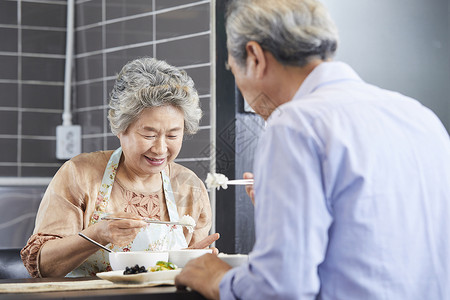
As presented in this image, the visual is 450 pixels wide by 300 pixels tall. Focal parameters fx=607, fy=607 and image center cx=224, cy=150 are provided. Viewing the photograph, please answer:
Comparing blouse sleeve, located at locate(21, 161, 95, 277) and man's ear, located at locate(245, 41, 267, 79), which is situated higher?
man's ear, located at locate(245, 41, 267, 79)

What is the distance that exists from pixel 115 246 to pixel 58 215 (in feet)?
0.76

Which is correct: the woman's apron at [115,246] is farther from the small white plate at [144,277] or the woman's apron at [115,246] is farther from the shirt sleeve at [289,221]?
the shirt sleeve at [289,221]

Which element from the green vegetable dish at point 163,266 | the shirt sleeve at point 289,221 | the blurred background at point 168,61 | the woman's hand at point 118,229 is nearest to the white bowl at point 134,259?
the green vegetable dish at point 163,266

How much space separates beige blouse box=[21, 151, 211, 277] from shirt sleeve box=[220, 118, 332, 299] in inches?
46.1

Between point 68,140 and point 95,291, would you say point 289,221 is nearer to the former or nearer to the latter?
point 95,291

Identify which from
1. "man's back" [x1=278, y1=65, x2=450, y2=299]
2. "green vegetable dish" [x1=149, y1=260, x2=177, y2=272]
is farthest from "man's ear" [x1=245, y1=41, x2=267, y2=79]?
"green vegetable dish" [x1=149, y1=260, x2=177, y2=272]

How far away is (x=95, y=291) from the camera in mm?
1305

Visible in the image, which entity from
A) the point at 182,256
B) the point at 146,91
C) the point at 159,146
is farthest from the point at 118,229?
the point at 146,91

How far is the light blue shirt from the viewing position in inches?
39.5

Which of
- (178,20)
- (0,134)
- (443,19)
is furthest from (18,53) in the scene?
(443,19)

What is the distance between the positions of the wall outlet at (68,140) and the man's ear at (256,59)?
7.87 feet

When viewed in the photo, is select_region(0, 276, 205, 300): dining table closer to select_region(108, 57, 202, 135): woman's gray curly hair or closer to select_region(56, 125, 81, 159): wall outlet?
select_region(108, 57, 202, 135): woman's gray curly hair

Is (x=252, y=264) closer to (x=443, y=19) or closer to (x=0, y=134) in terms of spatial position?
(x=443, y=19)

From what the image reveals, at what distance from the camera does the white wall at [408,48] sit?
295 centimetres
